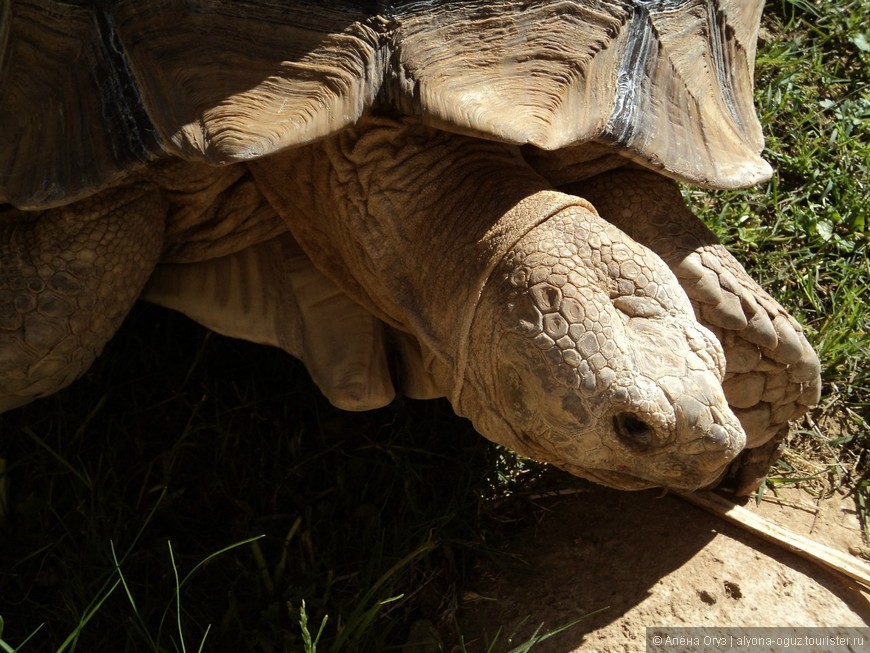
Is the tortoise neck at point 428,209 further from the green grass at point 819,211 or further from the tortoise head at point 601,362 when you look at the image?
the green grass at point 819,211

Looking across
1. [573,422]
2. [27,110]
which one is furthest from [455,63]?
[27,110]

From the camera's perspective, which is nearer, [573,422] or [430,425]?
[573,422]

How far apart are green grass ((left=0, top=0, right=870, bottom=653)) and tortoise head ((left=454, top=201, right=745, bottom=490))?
687mm

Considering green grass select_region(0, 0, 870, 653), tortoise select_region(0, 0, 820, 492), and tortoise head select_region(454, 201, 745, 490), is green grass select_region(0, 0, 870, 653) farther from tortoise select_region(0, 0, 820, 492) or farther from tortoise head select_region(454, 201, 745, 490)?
tortoise head select_region(454, 201, 745, 490)

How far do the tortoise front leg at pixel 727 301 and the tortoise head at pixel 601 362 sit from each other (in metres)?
0.43

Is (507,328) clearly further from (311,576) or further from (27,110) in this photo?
(27,110)

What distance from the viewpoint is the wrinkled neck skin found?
246 centimetres

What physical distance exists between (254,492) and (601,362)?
4.74 ft

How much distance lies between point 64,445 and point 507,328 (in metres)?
1.67

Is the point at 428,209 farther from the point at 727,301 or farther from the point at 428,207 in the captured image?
the point at 727,301

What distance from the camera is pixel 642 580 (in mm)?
3111

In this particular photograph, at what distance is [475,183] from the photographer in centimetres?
285

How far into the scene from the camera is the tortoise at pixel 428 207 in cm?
252

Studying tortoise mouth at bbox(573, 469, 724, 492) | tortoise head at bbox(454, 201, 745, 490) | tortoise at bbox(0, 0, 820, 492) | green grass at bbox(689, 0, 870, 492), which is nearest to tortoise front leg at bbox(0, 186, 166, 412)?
tortoise at bbox(0, 0, 820, 492)
